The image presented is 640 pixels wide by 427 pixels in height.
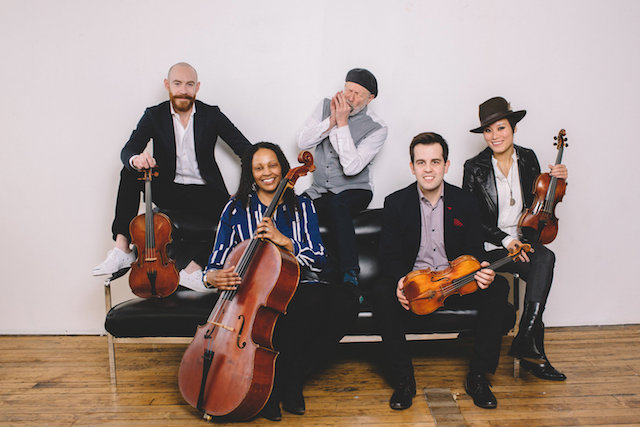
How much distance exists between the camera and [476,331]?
7.64ft

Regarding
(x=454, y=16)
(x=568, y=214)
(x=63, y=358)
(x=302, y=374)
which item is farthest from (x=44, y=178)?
(x=568, y=214)

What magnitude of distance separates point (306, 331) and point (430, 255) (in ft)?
2.44

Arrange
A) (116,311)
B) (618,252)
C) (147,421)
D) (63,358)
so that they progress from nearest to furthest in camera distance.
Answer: (147,421)
(116,311)
(63,358)
(618,252)

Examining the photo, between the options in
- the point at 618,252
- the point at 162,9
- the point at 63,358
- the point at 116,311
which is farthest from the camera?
the point at 618,252

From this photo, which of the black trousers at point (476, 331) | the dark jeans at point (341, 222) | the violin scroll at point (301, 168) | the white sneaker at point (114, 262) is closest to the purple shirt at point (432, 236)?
the black trousers at point (476, 331)

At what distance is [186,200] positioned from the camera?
292cm

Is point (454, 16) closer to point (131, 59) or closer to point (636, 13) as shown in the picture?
point (636, 13)

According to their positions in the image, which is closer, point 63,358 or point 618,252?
point 63,358

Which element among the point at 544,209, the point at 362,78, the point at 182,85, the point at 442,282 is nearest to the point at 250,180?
the point at 182,85

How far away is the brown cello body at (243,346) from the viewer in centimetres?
188

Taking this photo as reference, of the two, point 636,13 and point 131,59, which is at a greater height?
point 636,13

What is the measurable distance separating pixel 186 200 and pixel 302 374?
50.4 inches

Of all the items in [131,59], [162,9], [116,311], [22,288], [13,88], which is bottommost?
[22,288]

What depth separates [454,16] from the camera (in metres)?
3.12
